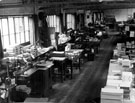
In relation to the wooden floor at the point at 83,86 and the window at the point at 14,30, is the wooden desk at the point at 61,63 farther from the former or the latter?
the window at the point at 14,30

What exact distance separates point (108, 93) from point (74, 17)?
1847 centimetres

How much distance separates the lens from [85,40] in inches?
599

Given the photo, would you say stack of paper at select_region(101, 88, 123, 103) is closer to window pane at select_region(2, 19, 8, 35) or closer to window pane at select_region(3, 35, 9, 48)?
window pane at select_region(3, 35, 9, 48)

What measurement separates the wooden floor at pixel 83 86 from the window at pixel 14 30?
3.36 meters

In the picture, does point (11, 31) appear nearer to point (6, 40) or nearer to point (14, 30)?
point (14, 30)

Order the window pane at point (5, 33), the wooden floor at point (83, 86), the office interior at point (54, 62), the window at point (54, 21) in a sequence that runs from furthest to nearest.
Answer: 1. the window at point (54, 21)
2. the window pane at point (5, 33)
3. the wooden floor at point (83, 86)
4. the office interior at point (54, 62)

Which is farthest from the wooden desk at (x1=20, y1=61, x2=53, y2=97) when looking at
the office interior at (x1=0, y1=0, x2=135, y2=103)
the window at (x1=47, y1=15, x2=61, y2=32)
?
the window at (x1=47, y1=15, x2=61, y2=32)

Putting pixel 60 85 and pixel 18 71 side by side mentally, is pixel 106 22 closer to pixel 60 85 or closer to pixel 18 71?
pixel 60 85

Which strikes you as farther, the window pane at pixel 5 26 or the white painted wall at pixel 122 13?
the white painted wall at pixel 122 13

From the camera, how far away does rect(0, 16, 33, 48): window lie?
1089 centimetres

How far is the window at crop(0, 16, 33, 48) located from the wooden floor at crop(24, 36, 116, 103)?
3365 mm

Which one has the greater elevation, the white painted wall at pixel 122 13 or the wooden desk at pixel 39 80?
the white painted wall at pixel 122 13

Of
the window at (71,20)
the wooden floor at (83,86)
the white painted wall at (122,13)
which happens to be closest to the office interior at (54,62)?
the wooden floor at (83,86)

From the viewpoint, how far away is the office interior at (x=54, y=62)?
20.2 ft
